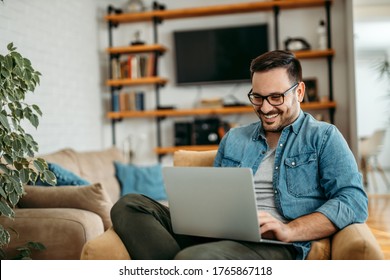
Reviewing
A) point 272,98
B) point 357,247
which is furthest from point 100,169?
point 357,247

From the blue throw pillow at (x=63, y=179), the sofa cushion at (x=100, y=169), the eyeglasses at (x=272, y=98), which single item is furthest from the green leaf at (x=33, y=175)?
the sofa cushion at (x=100, y=169)

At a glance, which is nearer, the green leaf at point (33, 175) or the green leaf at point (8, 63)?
the green leaf at point (8, 63)

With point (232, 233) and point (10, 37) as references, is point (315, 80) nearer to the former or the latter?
point (10, 37)

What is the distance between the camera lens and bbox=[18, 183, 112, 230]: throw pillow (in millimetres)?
2209

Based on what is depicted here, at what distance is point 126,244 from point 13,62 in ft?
2.97

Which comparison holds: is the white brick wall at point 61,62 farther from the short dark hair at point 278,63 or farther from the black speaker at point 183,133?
the short dark hair at point 278,63

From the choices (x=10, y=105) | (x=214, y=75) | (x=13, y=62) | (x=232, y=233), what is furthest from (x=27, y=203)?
(x=214, y=75)

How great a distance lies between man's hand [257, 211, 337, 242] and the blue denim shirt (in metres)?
0.02

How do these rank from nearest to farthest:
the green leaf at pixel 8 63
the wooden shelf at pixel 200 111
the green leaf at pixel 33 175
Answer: the green leaf at pixel 8 63 < the green leaf at pixel 33 175 < the wooden shelf at pixel 200 111

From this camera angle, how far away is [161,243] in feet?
4.64

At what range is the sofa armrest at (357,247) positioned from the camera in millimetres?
1305

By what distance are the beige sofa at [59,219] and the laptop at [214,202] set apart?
718 millimetres

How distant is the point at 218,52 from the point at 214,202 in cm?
337

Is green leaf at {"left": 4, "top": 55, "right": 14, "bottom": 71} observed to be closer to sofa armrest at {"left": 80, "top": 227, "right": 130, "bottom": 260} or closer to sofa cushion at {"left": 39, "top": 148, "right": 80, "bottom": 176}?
sofa armrest at {"left": 80, "top": 227, "right": 130, "bottom": 260}
